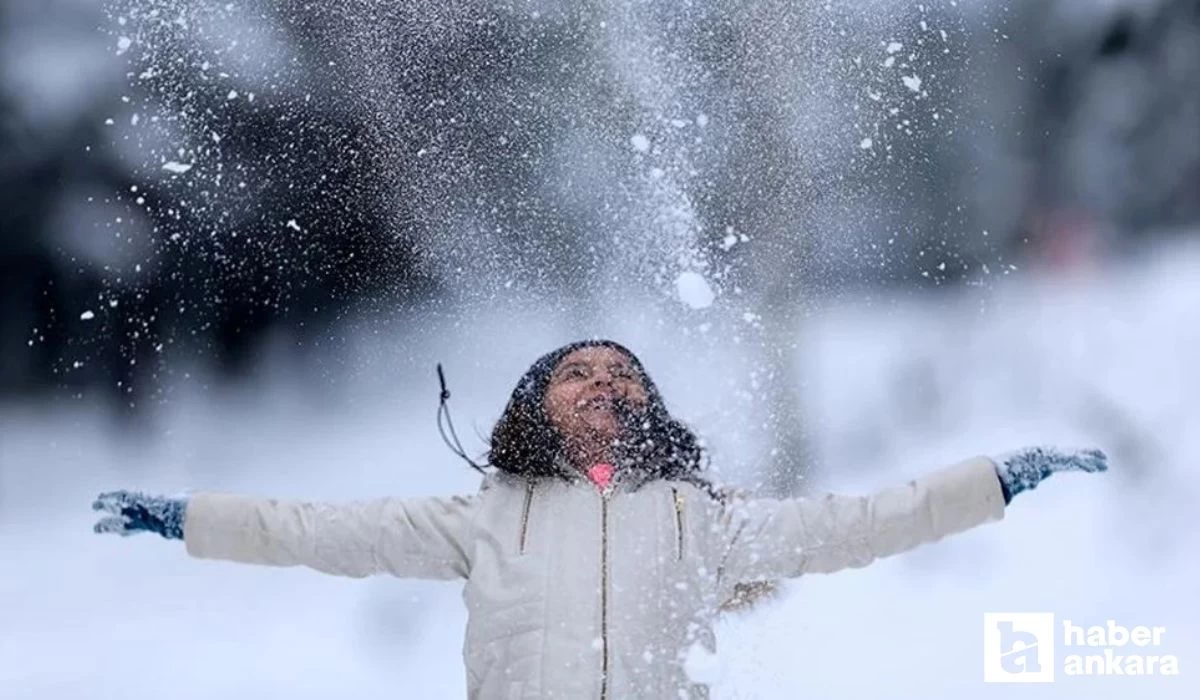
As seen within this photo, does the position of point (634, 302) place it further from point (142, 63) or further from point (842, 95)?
point (142, 63)

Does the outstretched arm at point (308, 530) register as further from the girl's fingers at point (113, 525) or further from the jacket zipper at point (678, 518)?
the jacket zipper at point (678, 518)

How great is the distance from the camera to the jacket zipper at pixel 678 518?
3.07 m

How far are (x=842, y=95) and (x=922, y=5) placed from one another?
508mm

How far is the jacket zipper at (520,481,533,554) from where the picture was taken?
119 inches

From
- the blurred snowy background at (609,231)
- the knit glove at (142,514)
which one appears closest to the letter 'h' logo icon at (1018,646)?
the blurred snowy background at (609,231)

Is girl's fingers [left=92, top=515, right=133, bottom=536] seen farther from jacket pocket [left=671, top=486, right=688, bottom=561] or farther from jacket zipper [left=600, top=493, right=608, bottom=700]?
jacket pocket [left=671, top=486, right=688, bottom=561]

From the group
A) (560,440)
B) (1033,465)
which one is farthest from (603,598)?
(1033,465)

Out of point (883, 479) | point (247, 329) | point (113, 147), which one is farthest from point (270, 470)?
point (883, 479)

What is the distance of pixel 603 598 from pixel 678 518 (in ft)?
1.00

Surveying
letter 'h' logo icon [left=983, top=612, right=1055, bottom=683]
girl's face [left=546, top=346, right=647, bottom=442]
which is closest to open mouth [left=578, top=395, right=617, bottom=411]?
girl's face [left=546, top=346, right=647, bottom=442]

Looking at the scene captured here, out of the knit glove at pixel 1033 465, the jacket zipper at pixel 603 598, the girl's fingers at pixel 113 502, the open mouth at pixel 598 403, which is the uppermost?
the open mouth at pixel 598 403

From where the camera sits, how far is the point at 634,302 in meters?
5.13

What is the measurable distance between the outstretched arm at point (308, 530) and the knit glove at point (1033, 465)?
1.36 m

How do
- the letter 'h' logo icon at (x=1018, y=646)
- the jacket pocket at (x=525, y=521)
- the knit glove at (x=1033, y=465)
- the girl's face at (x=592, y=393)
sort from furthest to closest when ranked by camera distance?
1. the letter 'h' logo icon at (x=1018, y=646)
2. the girl's face at (x=592, y=393)
3. the knit glove at (x=1033, y=465)
4. the jacket pocket at (x=525, y=521)
